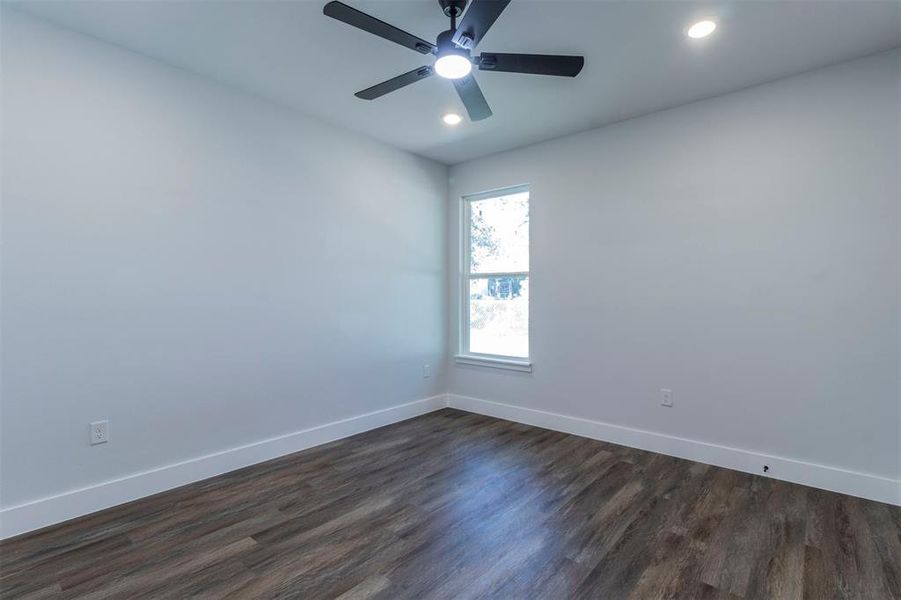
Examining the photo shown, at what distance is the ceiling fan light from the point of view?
6.57 feet

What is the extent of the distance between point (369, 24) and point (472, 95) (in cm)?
68

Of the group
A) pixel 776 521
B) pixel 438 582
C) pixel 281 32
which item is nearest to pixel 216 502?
pixel 438 582

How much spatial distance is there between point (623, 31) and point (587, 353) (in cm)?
239

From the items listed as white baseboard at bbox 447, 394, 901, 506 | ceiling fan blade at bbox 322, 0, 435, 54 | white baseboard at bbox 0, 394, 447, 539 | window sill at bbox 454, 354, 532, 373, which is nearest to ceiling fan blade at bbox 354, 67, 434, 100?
ceiling fan blade at bbox 322, 0, 435, 54

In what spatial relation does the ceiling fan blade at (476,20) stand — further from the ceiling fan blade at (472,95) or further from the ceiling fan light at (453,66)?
the ceiling fan blade at (472,95)

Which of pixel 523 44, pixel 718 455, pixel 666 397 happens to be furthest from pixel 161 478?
pixel 718 455

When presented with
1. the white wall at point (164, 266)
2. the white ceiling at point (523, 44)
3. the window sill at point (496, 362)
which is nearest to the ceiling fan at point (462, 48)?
the white ceiling at point (523, 44)

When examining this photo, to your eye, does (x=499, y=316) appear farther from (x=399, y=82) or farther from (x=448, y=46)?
(x=448, y=46)

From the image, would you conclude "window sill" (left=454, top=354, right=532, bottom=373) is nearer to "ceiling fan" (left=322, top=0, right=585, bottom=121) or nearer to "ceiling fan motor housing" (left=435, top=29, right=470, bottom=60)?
"ceiling fan" (left=322, top=0, right=585, bottom=121)

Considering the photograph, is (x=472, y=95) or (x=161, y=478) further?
(x=161, y=478)

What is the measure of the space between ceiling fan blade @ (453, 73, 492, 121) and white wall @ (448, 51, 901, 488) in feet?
5.22

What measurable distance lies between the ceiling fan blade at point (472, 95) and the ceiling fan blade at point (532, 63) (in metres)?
0.13

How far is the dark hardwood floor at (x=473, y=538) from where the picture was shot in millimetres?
1784

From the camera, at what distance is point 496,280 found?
14.5ft
